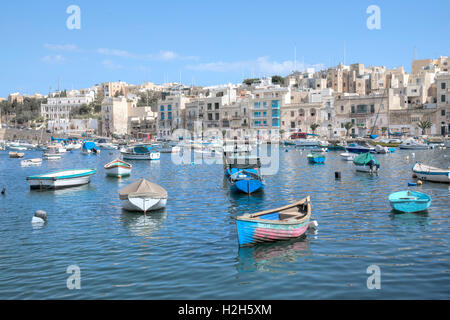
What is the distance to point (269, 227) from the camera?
607 inches

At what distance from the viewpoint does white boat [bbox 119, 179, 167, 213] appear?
21.6 m

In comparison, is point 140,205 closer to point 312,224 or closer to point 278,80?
point 312,224

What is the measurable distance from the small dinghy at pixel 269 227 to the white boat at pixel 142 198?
6.74m

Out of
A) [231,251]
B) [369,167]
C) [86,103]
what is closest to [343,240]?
[231,251]

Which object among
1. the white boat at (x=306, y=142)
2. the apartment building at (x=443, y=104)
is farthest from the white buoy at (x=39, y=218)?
the apartment building at (x=443, y=104)

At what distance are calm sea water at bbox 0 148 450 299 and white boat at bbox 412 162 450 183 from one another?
623 cm

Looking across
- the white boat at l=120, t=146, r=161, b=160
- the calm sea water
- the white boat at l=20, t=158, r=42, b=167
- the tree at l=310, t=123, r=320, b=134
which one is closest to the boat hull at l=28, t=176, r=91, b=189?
the calm sea water

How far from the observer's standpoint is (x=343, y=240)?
16.2 meters

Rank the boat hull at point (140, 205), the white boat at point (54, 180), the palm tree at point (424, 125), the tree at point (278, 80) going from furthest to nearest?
the tree at point (278, 80) → the palm tree at point (424, 125) → the white boat at point (54, 180) → the boat hull at point (140, 205)

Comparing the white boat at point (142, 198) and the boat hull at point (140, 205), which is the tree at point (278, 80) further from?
the boat hull at point (140, 205)

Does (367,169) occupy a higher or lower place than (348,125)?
lower

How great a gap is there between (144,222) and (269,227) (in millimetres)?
6925

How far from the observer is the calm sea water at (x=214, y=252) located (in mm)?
11789

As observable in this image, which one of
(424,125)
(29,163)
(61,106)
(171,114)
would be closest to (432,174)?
(29,163)
